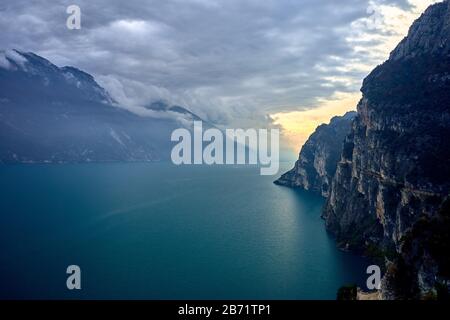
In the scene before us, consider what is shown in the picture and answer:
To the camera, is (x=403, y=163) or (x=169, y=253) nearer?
(x=403, y=163)

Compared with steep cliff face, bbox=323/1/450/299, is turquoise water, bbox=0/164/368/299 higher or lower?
lower

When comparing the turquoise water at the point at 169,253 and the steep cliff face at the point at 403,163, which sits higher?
the steep cliff face at the point at 403,163

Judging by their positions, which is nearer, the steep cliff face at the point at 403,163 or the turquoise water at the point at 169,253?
the steep cliff face at the point at 403,163

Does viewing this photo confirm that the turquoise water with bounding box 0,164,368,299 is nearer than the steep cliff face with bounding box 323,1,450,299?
No

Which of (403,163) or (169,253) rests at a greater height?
(403,163)
